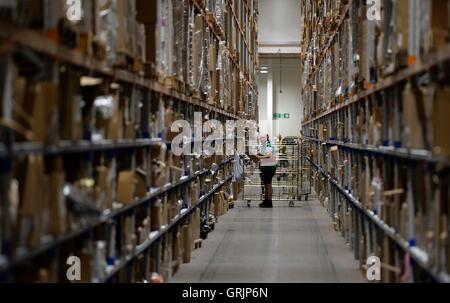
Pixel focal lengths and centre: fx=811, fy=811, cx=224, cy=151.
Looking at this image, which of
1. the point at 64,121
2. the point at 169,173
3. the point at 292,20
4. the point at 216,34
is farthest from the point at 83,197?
the point at 292,20

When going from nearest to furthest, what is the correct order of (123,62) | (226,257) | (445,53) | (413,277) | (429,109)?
1. (445,53)
2. (429,109)
3. (413,277)
4. (123,62)
5. (226,257)

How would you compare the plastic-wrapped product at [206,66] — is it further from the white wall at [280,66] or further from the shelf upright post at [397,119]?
the white wall at [280,66]

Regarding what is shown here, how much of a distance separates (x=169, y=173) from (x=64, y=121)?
169 inches

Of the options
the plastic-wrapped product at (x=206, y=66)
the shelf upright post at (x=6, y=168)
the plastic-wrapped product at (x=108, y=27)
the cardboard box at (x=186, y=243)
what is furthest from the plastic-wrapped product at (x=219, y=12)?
the shelf upright post at (x=6, y=168)

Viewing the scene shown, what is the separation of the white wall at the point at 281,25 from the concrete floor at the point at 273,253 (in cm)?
2072

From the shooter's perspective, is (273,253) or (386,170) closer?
(386,170)

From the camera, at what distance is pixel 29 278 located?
15.0ft

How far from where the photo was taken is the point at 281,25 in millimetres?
36312

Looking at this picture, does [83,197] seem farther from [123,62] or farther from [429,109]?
[429,109]

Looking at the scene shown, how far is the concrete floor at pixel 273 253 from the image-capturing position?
9258 millimetres

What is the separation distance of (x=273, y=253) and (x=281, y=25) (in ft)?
85.9

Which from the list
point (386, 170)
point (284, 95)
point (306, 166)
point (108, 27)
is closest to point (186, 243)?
point (386, 170)

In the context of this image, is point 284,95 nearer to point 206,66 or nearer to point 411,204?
point 206,66

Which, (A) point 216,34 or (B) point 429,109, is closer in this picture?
(B) point 429,109
